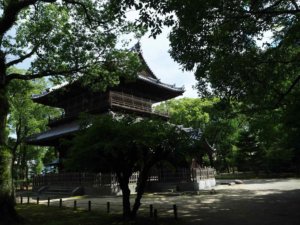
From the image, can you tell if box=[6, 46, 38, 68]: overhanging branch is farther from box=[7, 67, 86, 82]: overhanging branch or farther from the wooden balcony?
the wooden balcony

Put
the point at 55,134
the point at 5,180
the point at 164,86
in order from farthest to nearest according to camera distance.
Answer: the point at 164,86
the point at 55,134
the point at 5,180

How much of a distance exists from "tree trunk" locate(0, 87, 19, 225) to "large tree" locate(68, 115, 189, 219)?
10.7 feet

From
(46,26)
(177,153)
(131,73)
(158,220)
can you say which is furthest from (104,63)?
Result: (158,220)

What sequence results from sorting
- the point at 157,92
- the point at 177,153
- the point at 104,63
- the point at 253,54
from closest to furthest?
1. the point at 177,153
2. the point at 253,54
3. the point at 104,63
4. the point at 157,92

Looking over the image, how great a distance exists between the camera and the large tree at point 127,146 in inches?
467

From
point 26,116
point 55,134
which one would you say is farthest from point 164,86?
point 26,116

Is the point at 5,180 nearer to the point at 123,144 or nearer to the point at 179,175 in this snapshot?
the point at 123,144

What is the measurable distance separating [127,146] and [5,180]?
19.8ft

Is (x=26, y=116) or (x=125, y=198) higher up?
(x=26, y=116)

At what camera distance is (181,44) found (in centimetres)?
1255

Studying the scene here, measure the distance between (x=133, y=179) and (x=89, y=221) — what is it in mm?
13636

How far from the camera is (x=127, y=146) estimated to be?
39.2ft

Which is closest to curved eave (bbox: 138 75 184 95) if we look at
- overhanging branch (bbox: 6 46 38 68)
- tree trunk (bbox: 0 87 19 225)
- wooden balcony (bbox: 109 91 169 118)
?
wooden balcony (bbox: 109 91 169 118)

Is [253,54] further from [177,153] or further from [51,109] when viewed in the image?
[51,109]
